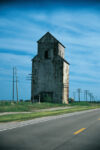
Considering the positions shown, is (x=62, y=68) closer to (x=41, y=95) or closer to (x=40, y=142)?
(x=41, y=95)

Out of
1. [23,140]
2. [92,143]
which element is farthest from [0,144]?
[92,143]

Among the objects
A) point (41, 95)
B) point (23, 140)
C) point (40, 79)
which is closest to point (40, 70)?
point (40, 79)

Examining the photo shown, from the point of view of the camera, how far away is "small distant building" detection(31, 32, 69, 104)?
54.5 metres

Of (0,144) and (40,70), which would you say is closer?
(0,144)

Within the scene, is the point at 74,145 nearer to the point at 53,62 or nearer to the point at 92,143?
the point at 92,143

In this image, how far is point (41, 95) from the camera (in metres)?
55.5

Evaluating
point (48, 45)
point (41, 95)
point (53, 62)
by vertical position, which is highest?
point (48, 45)

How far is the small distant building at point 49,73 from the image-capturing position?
54500 mm

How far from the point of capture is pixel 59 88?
178 ft

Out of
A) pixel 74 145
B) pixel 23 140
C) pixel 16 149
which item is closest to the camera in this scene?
pixel 16 149

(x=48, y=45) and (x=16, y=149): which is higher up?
(x=48, y=45)

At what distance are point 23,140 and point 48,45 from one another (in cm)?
4878

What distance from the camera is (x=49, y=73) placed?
56000 mm

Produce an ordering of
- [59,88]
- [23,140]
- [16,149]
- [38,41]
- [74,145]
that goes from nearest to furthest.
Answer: [16,149], [74,145], [23,140], [59,88], [38,41]
